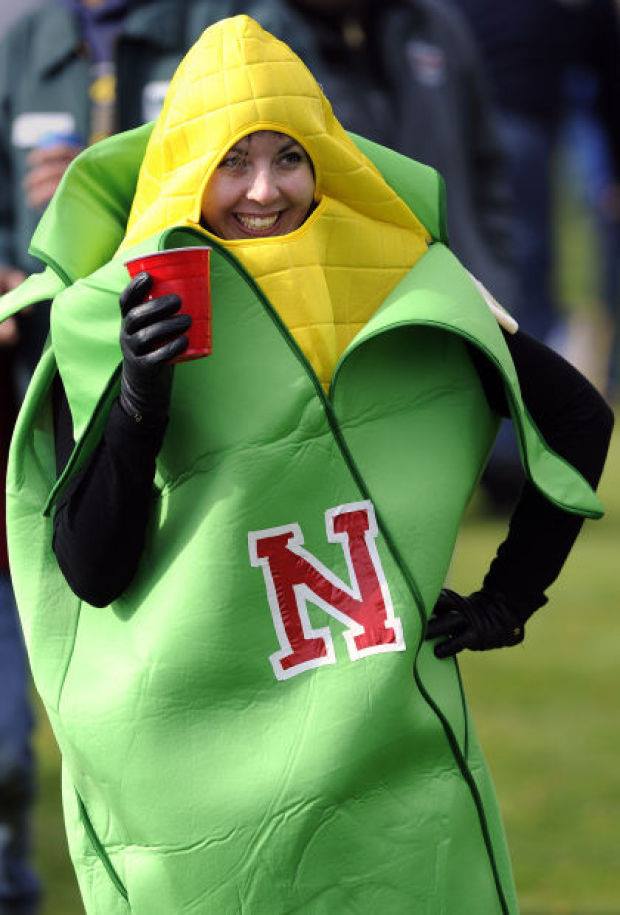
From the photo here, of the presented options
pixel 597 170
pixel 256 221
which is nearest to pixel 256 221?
pixel 256 221

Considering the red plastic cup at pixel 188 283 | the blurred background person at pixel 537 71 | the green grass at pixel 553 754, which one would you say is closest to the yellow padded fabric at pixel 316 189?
the red plastic cup at pixel 188 283

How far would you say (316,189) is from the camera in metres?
3.71

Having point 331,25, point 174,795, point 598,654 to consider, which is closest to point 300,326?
point 174,795

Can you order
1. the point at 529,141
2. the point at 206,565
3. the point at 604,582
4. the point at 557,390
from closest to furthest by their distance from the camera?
1. the point at 206,565
2. the point at 557,390
3. the point at 604,582
4. the point at 529,141

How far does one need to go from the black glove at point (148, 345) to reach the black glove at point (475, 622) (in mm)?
621

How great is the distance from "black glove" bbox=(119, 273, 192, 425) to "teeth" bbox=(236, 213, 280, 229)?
1.11 ft

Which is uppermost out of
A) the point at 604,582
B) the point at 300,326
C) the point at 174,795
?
the point at 300,326

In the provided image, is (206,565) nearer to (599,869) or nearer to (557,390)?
(557,390)

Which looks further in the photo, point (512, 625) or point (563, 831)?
point (563, 831)

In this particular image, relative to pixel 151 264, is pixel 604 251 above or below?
below

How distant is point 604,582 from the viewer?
33.6ft

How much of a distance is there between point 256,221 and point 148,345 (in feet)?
1.31

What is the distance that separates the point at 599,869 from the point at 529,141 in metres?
7.09

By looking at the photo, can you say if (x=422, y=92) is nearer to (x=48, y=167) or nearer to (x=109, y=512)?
(x=48, y=167)
